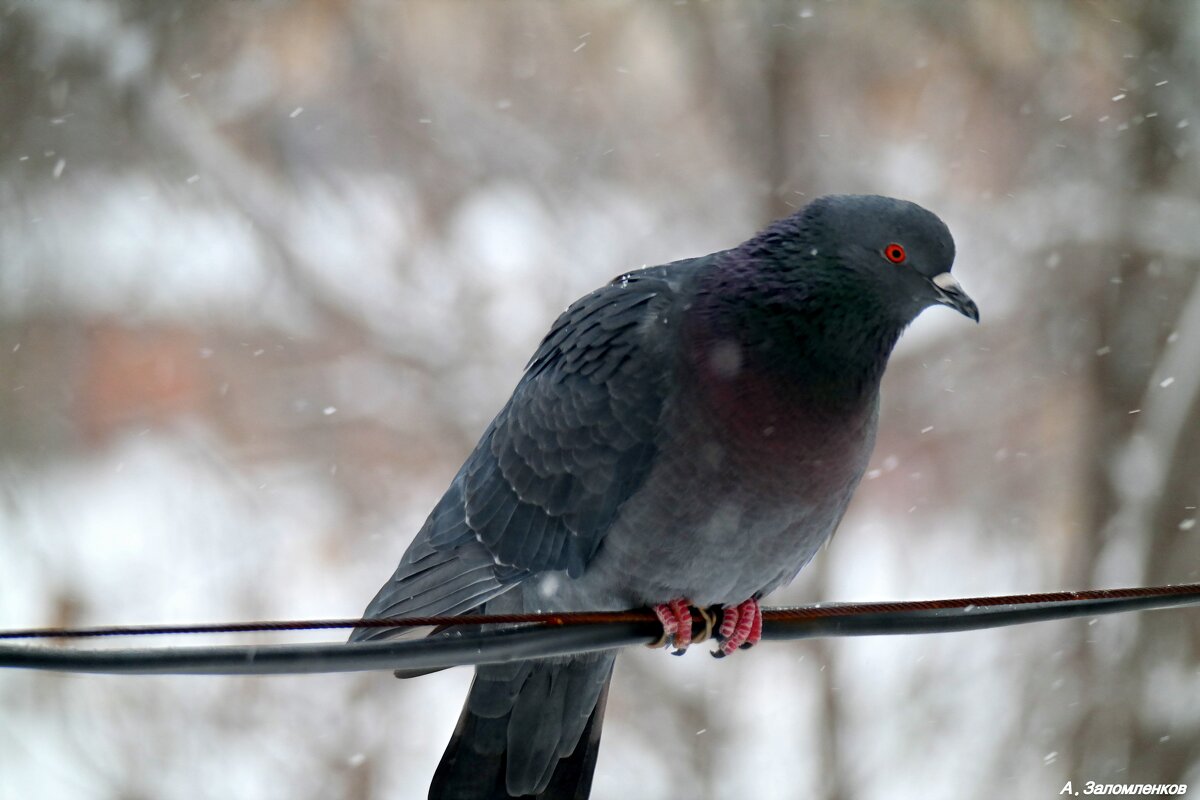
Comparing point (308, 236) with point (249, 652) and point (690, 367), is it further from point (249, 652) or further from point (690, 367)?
point (249, 652)

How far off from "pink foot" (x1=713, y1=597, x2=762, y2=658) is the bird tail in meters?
0.51

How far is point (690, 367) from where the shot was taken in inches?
129

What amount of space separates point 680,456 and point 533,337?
18.3 feet

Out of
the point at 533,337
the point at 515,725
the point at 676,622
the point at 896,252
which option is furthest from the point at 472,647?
the point at 533,337

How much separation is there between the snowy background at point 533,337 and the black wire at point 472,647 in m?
5.34

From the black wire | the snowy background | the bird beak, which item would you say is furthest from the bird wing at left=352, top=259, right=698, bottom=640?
the snowy background

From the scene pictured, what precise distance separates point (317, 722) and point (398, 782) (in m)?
0.73

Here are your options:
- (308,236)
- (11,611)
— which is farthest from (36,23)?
(11,611)

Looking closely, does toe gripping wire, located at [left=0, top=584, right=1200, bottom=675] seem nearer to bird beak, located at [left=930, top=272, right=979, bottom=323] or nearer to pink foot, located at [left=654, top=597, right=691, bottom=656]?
pink foot, located at [left=654, top=597, right=691, bottom=656]

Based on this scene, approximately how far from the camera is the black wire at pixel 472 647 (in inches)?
71.7

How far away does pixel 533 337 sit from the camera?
8719 millimetres

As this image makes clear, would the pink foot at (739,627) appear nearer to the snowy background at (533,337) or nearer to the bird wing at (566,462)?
the bird wing at (566,462)

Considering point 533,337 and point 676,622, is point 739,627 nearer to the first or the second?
point 676,622

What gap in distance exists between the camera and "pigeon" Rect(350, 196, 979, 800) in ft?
10.5
